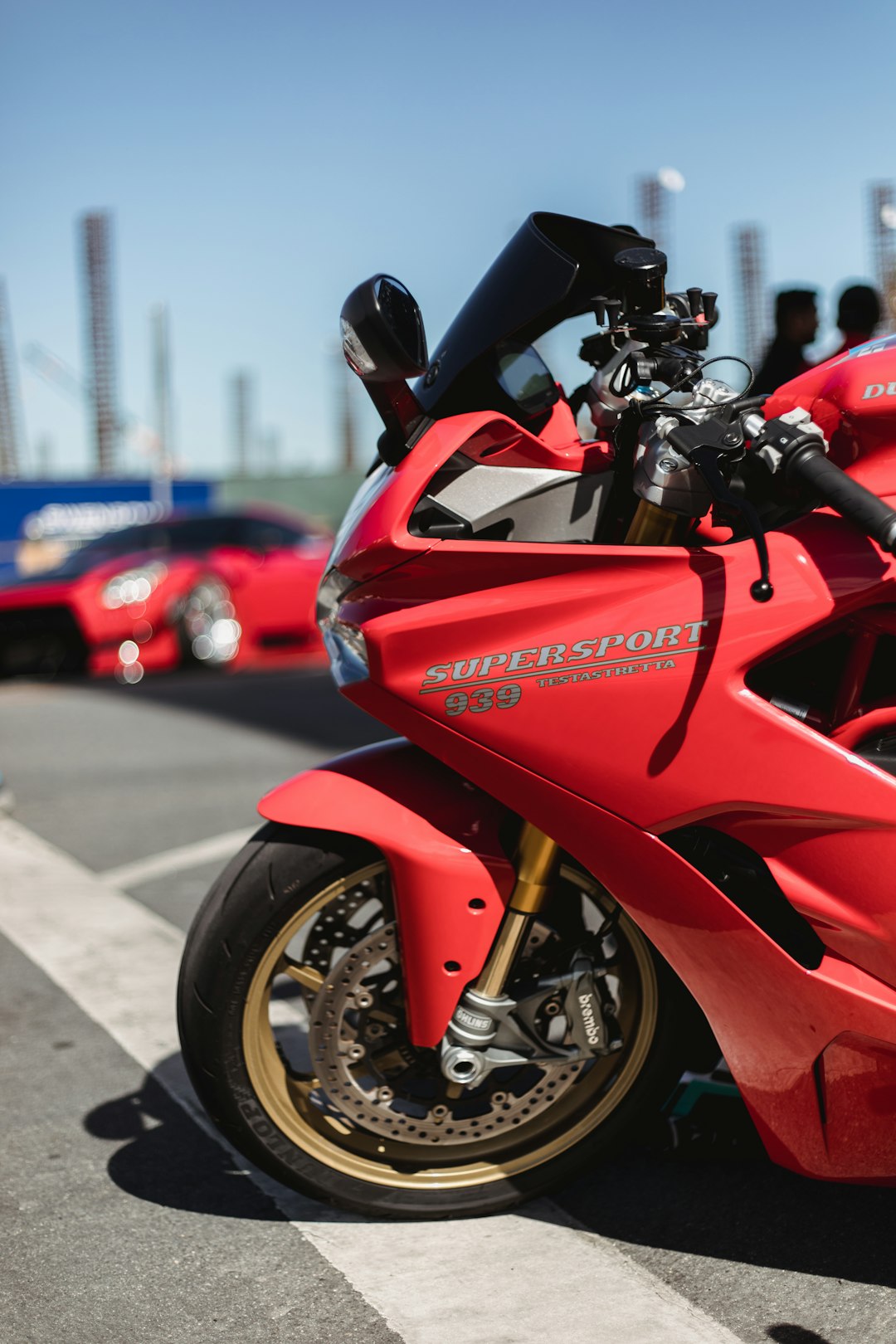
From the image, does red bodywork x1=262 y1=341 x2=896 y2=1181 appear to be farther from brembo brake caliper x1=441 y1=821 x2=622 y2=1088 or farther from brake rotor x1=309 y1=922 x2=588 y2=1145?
brake rotor x1=309 y1=922 x2=588 y2=1145

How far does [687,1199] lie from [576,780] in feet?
3.01

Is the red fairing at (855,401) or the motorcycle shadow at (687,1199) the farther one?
the motorcycle shadow at (687,1199)

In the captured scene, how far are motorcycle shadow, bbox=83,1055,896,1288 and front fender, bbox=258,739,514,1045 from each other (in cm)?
50

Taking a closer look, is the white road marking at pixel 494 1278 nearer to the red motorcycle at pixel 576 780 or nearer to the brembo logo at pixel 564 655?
the red motorcycle at pixel 576 780

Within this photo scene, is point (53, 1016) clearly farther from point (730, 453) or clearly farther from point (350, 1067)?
point (730, 453)

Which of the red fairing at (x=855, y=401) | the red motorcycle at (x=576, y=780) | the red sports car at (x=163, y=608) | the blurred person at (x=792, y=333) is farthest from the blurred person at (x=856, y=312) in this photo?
the red sports car at (x=163, y=608)

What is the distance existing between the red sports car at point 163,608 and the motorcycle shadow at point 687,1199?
8.36m

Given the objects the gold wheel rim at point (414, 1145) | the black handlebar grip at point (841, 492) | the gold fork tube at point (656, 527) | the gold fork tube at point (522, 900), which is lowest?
the gold wheel rim at point (414, 1145)

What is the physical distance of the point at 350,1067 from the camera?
2.63 m

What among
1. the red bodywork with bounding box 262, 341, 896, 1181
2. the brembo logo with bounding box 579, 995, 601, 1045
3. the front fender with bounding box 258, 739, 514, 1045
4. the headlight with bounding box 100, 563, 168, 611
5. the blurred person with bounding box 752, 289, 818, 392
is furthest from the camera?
the headlight with bounding box 100, 563, 168, 611

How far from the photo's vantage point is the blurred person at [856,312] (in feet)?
17.8

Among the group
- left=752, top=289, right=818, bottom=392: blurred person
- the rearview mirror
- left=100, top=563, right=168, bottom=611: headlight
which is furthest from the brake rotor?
left=100, top=563, right=168, bottom=611: headlight

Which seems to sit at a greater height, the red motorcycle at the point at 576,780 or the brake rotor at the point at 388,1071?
the red motorcycle at the point at 576,780

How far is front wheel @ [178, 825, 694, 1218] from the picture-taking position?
8.19 feet
